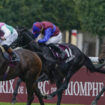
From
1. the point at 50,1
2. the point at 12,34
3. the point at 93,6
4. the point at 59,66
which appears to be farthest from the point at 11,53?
the point at 50,1

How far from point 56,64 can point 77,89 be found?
123 cm

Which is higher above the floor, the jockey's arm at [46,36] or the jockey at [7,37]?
the jockey at [7,37]

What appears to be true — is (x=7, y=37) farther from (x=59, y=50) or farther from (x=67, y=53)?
(x=67, y=53)

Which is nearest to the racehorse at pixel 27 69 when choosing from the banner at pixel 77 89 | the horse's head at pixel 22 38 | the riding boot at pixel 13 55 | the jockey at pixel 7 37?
the riding boot at pixel 13 55

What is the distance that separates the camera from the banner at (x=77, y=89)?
14391 mm

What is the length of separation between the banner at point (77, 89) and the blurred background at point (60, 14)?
42.2ft

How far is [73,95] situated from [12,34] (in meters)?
3.28

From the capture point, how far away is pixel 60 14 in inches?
1227

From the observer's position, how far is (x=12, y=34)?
1191 centimetres

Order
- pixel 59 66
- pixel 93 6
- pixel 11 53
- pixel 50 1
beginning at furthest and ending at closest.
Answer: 1. pixel 50 1
2. pixel 93 6
3. pixel 59 66
4. pixel 11 53

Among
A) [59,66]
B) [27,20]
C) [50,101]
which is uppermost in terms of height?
[59,66]

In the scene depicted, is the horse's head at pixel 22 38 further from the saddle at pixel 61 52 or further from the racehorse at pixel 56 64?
the saddle at pixel 61 52

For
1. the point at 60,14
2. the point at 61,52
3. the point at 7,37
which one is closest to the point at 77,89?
the point at 61,52

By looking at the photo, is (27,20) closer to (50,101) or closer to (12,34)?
(50,101)
